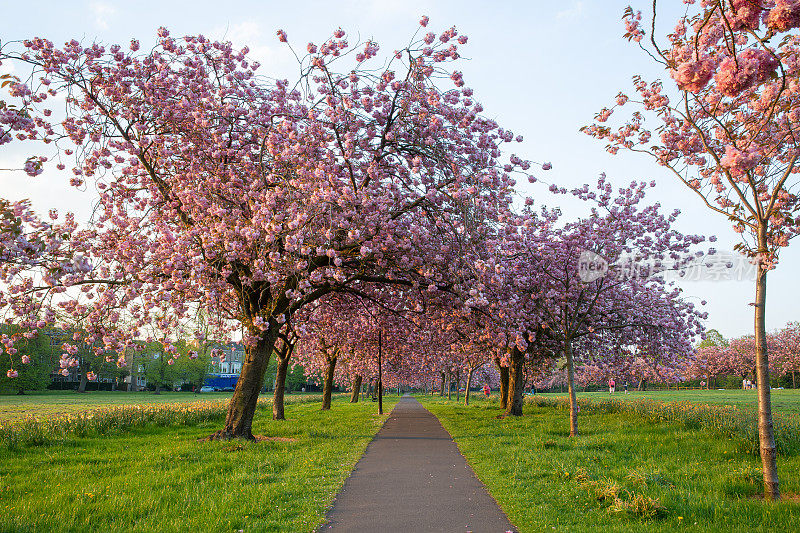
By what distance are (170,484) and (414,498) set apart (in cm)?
404

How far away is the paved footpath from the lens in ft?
19.2

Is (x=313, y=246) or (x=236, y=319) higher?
(x=313, y=246)

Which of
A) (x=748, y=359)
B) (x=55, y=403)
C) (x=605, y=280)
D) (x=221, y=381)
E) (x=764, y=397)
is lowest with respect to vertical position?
(x=221, y=381)

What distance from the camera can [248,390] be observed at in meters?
13.3

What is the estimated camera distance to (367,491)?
763 cm

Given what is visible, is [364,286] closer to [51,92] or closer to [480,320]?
[480,320]

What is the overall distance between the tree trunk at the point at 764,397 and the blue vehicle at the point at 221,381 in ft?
324

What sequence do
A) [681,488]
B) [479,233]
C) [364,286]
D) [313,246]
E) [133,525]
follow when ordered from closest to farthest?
[133,525]
[681,488]
[313,246]
[479,233]
[364,286]

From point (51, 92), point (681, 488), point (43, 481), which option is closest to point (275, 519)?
point (43, 481)

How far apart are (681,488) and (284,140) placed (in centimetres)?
1004

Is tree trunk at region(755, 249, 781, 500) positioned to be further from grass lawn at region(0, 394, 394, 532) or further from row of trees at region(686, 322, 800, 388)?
row of trees at region(686, 322, 800, 388)

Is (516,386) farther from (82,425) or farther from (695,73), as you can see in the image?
(695,73)

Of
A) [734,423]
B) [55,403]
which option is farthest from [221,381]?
[734,423]

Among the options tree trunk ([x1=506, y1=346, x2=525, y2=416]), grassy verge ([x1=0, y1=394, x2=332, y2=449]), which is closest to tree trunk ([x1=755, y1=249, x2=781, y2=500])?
grassy verge ([x1=0, y1=394, x2=332, y2=449])
